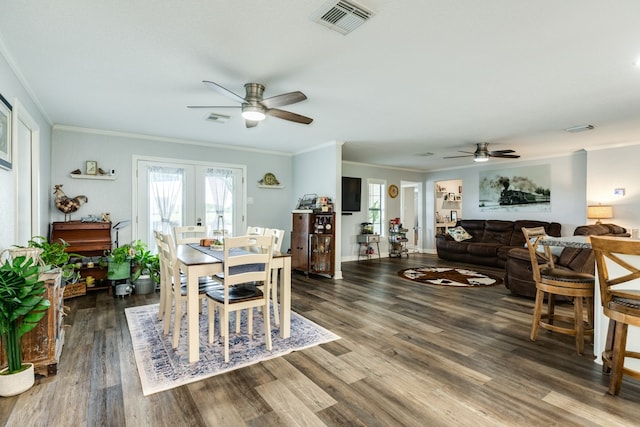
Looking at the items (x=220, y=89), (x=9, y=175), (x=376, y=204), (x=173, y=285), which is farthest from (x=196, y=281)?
(x=376, y=204)

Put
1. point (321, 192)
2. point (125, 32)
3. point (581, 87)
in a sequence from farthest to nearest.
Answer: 1. point (321, 192)
2. point (581, 87)
3. point (125, 32)

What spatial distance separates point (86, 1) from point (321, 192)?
14.7 feet

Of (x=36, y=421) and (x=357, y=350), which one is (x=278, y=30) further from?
(x=36, y=421)

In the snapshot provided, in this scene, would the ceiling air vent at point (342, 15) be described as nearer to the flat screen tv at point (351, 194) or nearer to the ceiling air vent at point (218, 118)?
the ceiling air vent at point (218, 118)

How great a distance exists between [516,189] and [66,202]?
29.1 feet

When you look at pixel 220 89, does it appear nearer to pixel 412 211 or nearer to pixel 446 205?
pixel 412 211

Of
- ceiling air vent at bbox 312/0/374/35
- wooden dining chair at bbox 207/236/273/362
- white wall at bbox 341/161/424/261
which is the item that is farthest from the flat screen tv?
ceiling air vent at bbox 312/0/374/35

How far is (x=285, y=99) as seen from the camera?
A: 2.95 meters

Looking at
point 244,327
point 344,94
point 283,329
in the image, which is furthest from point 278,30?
point 244,327

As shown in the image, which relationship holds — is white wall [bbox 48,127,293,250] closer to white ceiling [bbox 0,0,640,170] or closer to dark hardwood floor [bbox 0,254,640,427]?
white ceiling [bbox 0,0,640,170]

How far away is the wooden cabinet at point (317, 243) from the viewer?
5.72 m

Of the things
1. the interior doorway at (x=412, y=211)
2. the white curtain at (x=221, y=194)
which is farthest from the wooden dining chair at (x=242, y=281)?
the interior doorway at (x=412, y=211)

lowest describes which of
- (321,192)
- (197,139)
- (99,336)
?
(99,336)

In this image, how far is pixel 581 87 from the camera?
3219 mm
